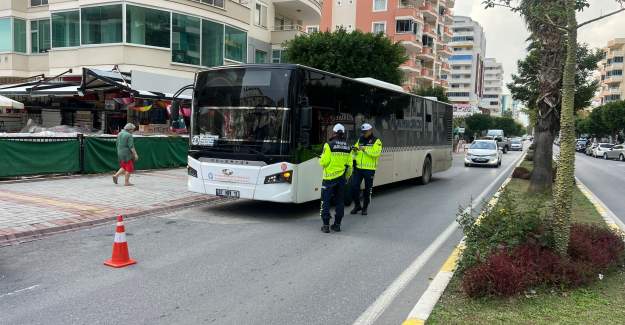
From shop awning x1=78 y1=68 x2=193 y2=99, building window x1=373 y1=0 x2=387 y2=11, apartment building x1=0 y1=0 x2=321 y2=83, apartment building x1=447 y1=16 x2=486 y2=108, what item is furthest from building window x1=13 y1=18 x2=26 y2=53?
apartment building x1=447 y1=16 x2=486 y2=108

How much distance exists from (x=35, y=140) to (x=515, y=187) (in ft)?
48.4

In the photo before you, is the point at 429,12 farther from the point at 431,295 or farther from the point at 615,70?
the point at 431,295

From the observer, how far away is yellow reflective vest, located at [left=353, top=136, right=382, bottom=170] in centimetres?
1019

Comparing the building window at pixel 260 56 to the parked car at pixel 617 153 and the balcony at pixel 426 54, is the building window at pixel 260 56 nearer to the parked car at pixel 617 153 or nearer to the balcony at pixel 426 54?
the parked car at pixel 617 153

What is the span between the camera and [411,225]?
9758 millimetres

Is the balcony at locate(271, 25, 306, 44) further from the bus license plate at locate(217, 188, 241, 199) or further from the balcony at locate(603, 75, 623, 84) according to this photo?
the balcony at locate(603, 75, 623, 84)

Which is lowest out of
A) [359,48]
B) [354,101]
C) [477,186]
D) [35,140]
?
[477,186]

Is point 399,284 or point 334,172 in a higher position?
point 334,172

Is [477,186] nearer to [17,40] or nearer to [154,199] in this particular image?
[154,199]

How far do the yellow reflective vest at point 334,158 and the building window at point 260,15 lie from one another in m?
26.9

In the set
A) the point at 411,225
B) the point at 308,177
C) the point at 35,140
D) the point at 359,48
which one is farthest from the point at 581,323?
the point at 359,48

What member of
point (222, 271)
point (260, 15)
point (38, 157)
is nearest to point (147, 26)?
point (260, 15)

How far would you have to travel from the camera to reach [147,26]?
25.0 metres

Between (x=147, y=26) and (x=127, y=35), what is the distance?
1136 millimetres
